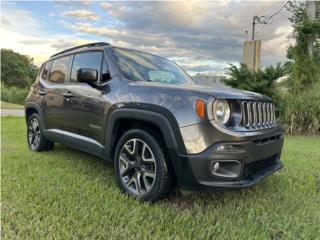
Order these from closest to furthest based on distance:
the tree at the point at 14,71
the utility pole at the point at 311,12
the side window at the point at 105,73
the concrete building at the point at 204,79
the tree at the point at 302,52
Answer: the side window at the point at 105,73, the concrete building at the point at 204,79, the tree at the point at 302,52, the utility pole at the point at 311,12, the tree at the point at 14,71

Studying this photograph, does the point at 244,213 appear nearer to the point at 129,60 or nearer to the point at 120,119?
the point at 120,119

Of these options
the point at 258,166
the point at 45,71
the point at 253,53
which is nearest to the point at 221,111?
the point at 258,166

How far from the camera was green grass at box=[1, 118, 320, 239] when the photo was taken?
267 centimetres

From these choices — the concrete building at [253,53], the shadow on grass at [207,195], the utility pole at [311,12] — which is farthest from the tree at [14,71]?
the shadow on grass at [207,195]

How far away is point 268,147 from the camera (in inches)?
131

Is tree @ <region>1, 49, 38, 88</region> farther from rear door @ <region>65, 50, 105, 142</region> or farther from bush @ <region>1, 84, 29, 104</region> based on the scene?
rear door @ <region>65, 50, 105, 142</region>

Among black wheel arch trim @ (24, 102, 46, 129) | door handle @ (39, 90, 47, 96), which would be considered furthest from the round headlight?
black wheel arch trim @ (24, 102, 46, 129)

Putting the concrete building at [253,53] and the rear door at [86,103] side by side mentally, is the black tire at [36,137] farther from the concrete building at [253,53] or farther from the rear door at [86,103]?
the concrete building at [253,53]

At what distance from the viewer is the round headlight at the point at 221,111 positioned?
9.54 ft

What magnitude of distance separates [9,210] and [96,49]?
93.6 inches

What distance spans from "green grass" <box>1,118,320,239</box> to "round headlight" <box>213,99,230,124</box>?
0.94 metres

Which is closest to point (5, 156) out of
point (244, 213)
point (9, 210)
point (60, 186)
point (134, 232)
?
point (60, 186)

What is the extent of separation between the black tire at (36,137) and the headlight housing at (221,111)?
11.7 ft

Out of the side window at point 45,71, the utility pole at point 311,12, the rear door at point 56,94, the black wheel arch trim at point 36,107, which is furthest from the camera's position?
the utility pole at point 311,12
